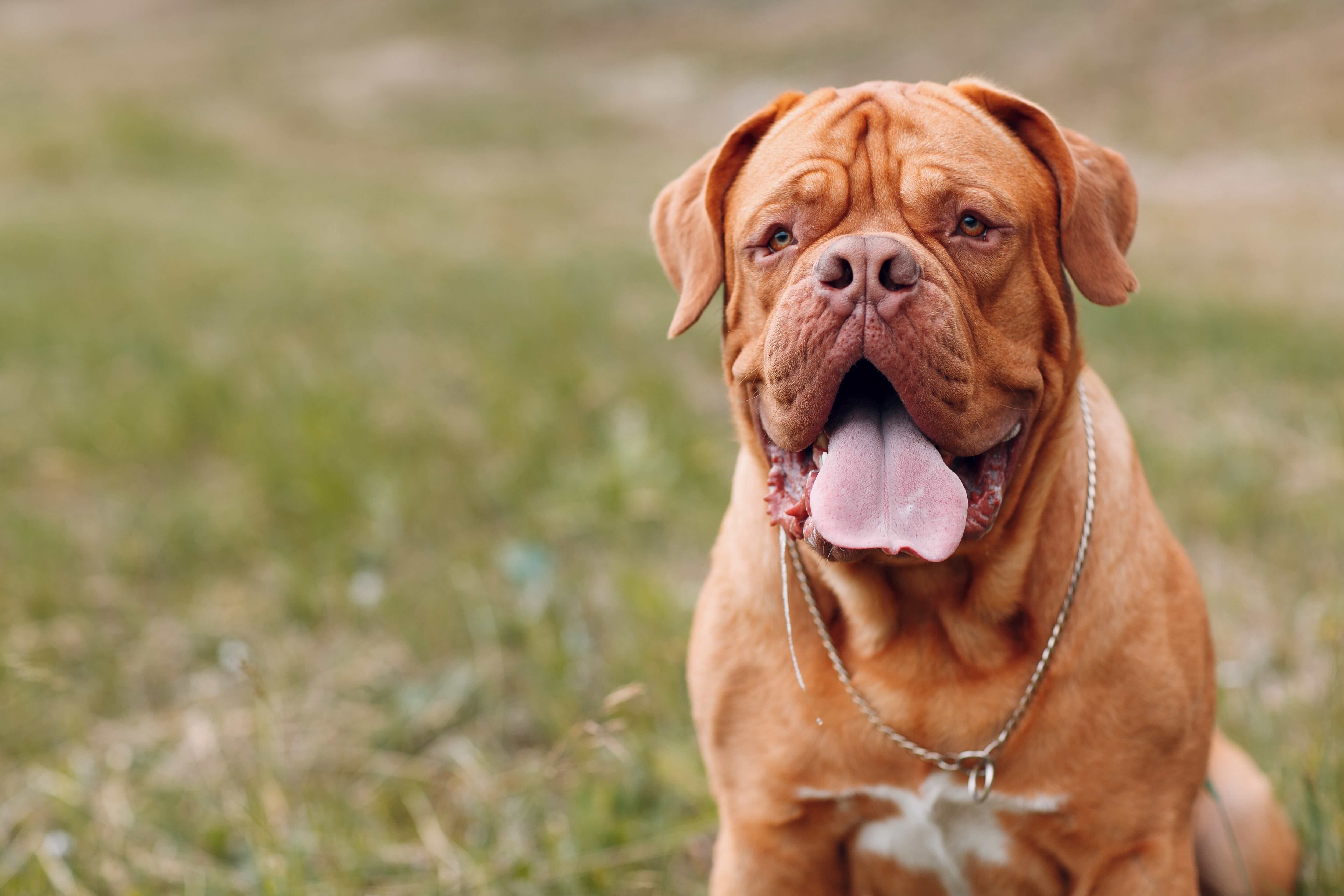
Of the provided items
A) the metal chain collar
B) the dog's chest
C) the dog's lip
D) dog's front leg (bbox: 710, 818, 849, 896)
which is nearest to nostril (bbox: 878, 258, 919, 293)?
the dog's lip

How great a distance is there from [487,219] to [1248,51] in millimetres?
11214

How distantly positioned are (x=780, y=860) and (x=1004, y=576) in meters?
0.68

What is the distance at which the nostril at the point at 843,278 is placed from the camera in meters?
1.83

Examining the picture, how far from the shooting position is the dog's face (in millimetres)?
1828

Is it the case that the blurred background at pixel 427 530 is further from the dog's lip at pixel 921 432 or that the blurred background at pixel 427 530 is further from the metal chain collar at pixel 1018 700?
the dog's lip at pixel 921 432

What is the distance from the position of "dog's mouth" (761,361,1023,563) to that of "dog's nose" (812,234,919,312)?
155 millimetres

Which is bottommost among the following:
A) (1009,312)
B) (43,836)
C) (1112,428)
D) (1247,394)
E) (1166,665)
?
(43,836)

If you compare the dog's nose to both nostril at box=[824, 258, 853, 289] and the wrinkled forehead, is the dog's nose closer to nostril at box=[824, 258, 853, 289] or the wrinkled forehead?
nostril at box=[824, 258, 853, 289]

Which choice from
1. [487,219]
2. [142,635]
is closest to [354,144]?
[487,219]

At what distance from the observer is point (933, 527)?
1836 mm

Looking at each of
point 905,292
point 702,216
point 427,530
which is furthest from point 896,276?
point 427,530

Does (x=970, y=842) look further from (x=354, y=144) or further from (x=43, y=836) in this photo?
(x=354, y=144)

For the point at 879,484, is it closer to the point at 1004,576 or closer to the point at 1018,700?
the point at 1004,576

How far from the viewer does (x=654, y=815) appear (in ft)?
9.55
